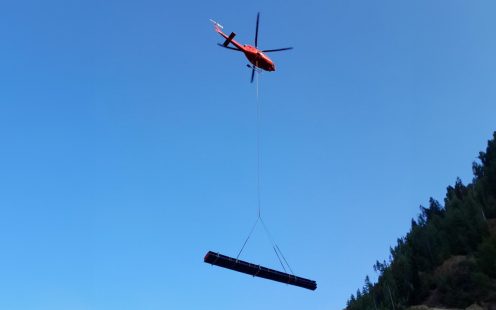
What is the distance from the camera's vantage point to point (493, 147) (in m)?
132

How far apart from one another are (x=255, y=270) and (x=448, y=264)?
73696 millimetres

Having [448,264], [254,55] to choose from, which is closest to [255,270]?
[254,55]

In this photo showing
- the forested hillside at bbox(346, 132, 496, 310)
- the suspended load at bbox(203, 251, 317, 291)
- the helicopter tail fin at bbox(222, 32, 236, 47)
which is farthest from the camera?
the forested hillside at bbox(346, 132, 496, 310)

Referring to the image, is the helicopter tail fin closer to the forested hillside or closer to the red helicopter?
the red helicopter

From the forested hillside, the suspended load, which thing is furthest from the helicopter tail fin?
the forested hillside

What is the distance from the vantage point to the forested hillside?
75988 mm

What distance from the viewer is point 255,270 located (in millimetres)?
33281

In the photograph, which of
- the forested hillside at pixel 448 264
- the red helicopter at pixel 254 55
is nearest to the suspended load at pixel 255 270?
the red helicopter at pixel 254 55

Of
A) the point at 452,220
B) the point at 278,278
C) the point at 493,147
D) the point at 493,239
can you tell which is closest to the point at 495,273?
the point at 493,239

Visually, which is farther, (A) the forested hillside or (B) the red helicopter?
(A) the forested hillside

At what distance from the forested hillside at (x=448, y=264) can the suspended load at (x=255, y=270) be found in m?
50.0

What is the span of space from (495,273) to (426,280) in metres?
23.0

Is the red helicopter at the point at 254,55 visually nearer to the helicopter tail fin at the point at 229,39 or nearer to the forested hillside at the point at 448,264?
the helicopter tail fin at the point at 229,39

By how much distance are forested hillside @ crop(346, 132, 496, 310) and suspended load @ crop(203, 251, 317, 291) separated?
50038 mm
